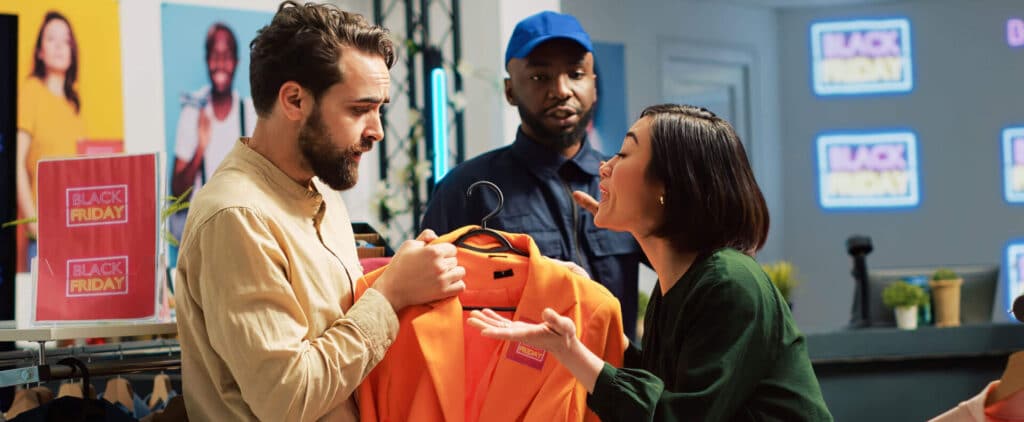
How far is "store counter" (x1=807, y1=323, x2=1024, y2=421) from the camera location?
535 cm

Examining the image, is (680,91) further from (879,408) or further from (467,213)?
(467,213)

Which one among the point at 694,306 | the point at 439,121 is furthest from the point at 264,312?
the point at 439,121

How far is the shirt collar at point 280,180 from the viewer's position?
6.88 feet

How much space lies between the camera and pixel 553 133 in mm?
3051

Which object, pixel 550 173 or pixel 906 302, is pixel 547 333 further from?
pixel 906 302

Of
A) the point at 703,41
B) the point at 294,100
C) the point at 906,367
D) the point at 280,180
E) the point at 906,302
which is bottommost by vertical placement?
the point at 906,367

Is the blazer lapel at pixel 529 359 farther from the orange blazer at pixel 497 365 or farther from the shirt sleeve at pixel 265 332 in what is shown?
the shirt sleeve at pixel 265 332

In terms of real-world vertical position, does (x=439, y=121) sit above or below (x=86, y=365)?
above

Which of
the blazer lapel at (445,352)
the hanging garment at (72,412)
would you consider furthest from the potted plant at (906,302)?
the hanging garment at (72,412)

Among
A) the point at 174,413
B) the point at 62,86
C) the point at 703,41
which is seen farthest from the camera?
the point at 703,41

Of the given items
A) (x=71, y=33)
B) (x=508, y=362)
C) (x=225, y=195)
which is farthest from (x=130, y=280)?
(x=71, y=33)

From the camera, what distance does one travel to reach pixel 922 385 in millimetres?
5418

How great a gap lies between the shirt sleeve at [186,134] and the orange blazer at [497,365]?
12.5 feet

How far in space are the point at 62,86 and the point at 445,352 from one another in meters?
3.90
